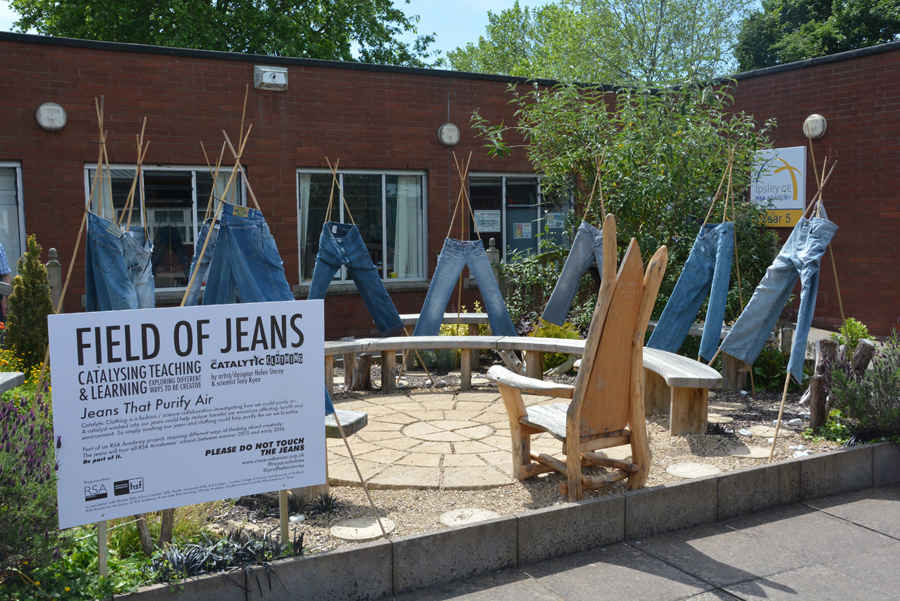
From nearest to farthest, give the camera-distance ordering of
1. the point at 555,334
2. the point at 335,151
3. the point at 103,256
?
the point at 103,256, the point at 555,334, the point at 335,151

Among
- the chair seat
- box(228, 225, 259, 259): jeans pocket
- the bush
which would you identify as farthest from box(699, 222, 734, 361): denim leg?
box(228, 225, 259, 259): jeans pocket

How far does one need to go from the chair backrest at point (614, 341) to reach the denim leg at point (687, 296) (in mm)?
3470

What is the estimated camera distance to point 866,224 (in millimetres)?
11422

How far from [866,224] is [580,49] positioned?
23538 millimetres

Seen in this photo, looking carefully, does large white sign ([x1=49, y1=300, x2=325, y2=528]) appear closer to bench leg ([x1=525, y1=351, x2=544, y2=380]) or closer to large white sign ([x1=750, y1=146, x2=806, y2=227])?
bench leg ([x1=525, y1=351, x2=544, y2=380])

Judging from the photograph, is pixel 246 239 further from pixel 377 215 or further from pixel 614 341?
pixel 377 215

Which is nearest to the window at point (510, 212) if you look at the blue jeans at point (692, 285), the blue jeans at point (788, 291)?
the blue jeans at point (692, 285)

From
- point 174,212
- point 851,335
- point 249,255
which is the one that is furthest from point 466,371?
point 174,212

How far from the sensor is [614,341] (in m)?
4.30

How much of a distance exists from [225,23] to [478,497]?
22.0 meters

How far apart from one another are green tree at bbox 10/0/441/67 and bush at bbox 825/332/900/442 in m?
20.6

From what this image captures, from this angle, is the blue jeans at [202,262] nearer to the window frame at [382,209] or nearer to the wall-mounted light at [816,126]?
the window frame at [382,209]

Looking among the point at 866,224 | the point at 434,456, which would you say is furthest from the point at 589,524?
the point at 866,224

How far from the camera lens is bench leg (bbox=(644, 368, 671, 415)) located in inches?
264
